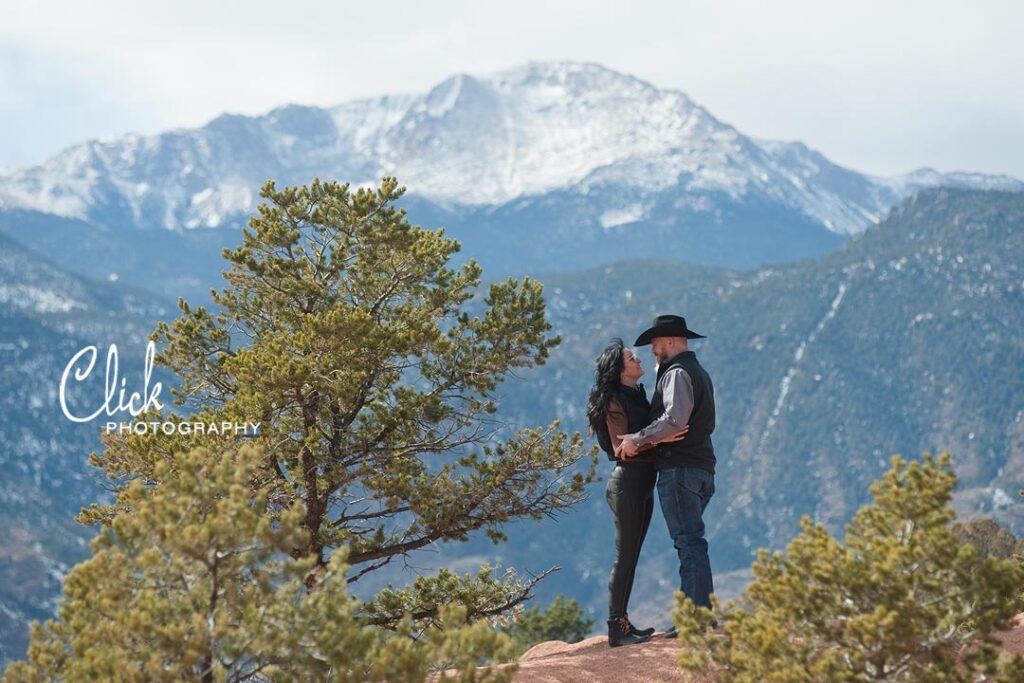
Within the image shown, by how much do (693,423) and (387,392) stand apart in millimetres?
6020

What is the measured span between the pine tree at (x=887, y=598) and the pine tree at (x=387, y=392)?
7981mm

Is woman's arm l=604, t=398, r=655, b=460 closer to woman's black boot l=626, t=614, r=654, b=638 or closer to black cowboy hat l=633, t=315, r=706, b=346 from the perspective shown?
black cowboy hat l=633, t=315, r=706, b=346

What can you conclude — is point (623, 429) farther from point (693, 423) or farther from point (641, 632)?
point (641, 632)

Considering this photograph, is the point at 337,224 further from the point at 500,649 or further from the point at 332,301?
the point at 500,649

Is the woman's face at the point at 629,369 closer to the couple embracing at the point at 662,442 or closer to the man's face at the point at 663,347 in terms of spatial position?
the couple embracing at the point at 662,442

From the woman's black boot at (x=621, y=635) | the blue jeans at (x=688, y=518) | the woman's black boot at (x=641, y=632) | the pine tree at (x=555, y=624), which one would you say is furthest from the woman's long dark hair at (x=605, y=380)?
the pine tree at (x=555, y=624)

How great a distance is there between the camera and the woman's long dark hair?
12156 millimetres

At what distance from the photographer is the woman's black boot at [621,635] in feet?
42.1

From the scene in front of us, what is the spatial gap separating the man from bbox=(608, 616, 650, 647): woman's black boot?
102 cm

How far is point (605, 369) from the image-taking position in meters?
12.2

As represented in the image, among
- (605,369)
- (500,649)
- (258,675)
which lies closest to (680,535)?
(605,369)

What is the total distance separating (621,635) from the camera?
42.3ft

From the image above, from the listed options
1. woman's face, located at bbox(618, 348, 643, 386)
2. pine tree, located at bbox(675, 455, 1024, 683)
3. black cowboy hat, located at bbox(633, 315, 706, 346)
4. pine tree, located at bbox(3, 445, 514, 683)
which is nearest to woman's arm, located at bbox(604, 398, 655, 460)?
woman's face, located at bbox(618, 348, 643, 386)

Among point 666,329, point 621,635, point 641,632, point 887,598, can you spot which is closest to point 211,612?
point 887,598
